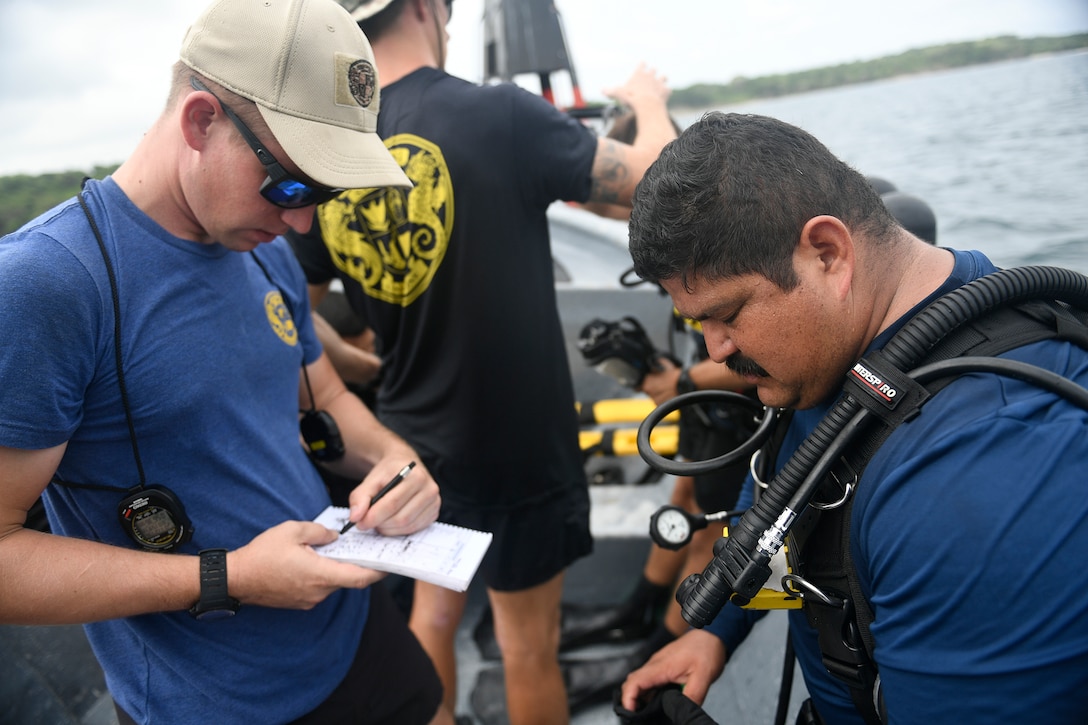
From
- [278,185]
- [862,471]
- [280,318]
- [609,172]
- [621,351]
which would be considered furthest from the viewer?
[621,351]

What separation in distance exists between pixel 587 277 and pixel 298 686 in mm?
4058

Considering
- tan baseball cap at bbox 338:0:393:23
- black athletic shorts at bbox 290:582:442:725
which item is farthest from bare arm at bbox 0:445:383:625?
tan baseball cap at bbox 338:0:393:23

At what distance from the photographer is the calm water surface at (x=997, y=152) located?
11.1 ft

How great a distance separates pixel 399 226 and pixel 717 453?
1.60 metres

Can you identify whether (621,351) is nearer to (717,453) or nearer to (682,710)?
(717,453)

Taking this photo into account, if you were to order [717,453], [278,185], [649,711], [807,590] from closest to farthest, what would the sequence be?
[807,590], [278,185], [649,711], [717,453]

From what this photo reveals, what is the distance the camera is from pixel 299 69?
4.52ft

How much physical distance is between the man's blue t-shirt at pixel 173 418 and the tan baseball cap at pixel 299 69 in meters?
0.35

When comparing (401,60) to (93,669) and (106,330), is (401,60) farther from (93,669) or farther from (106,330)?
(93,669)

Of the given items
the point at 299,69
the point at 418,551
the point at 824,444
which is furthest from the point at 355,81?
the point at 824,444

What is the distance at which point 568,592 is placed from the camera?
3.55 meters

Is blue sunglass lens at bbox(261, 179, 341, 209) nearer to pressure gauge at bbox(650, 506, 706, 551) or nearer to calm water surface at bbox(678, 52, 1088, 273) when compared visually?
pressure gauge at bbox(650, 506, 706, 551)

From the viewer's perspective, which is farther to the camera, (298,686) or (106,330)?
(298,686)

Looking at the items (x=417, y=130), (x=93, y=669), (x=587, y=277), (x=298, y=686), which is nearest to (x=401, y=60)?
(x=417, y=130)
